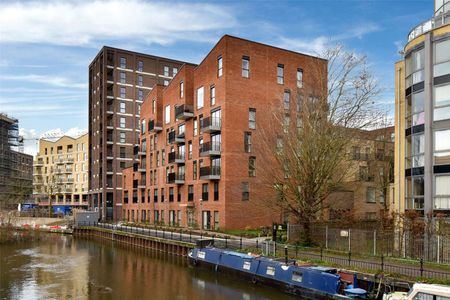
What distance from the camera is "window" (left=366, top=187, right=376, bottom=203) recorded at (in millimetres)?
56562

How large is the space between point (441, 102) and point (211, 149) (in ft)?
88.5

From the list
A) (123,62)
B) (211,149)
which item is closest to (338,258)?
(211,149)

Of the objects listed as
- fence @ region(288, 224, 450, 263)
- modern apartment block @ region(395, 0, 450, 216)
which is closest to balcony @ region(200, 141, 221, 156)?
fence @ region(288, 224, 450, 263)

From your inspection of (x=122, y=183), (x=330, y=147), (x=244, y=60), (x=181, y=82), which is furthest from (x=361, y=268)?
(x=122, y=183)

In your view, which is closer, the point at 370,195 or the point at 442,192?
the point at 442,192

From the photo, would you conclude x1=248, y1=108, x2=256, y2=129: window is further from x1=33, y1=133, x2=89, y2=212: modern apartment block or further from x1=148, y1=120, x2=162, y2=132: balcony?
x1=33, y1=133, x2=89, y2=212: modern apartment block

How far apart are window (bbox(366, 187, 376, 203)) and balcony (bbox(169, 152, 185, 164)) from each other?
22679mm

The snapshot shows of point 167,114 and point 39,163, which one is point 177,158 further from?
point 39,163

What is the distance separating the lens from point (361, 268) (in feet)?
73.7

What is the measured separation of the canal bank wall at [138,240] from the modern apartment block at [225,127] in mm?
6201

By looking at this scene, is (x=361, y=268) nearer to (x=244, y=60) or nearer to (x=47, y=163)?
(x=244, y=60)

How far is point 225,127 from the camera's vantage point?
47.3 m

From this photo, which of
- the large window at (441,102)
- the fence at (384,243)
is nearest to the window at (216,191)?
the fence at (384,243)

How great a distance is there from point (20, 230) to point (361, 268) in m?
54.9
